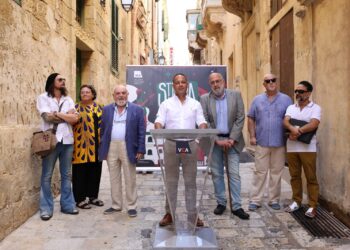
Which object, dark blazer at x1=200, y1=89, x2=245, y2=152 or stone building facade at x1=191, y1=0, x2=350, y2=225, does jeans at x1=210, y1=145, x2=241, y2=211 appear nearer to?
dark blazer at x1=200, y1=89, x2=245, y2=152

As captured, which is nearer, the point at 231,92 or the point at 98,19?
the point at 231,92

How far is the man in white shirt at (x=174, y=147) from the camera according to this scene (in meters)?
3.89

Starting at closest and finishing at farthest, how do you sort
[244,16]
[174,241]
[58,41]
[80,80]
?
[174,241] → [58,41] → [80,80] → [244,16]

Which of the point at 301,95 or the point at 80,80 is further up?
the point at 80,80

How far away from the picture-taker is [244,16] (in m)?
11.9

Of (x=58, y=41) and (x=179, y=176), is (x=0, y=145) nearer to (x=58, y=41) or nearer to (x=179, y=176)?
(x=179, y=176)

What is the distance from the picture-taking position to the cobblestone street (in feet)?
13.4

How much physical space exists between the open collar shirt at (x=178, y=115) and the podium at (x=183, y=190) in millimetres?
292

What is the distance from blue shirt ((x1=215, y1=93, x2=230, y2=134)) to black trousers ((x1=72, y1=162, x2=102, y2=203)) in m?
1.82

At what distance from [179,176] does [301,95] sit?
196cm

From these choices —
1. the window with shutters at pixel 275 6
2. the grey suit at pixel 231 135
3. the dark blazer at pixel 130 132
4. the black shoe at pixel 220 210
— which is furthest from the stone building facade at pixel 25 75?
the window with shutters at pixel 275 6

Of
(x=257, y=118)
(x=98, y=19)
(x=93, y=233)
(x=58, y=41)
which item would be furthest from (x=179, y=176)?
(x=98, y=19)

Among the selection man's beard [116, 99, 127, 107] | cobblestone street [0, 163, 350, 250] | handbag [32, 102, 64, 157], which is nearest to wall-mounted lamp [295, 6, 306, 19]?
cobblestone street [0, 163, 350, 250]

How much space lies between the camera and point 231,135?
4961 mm
